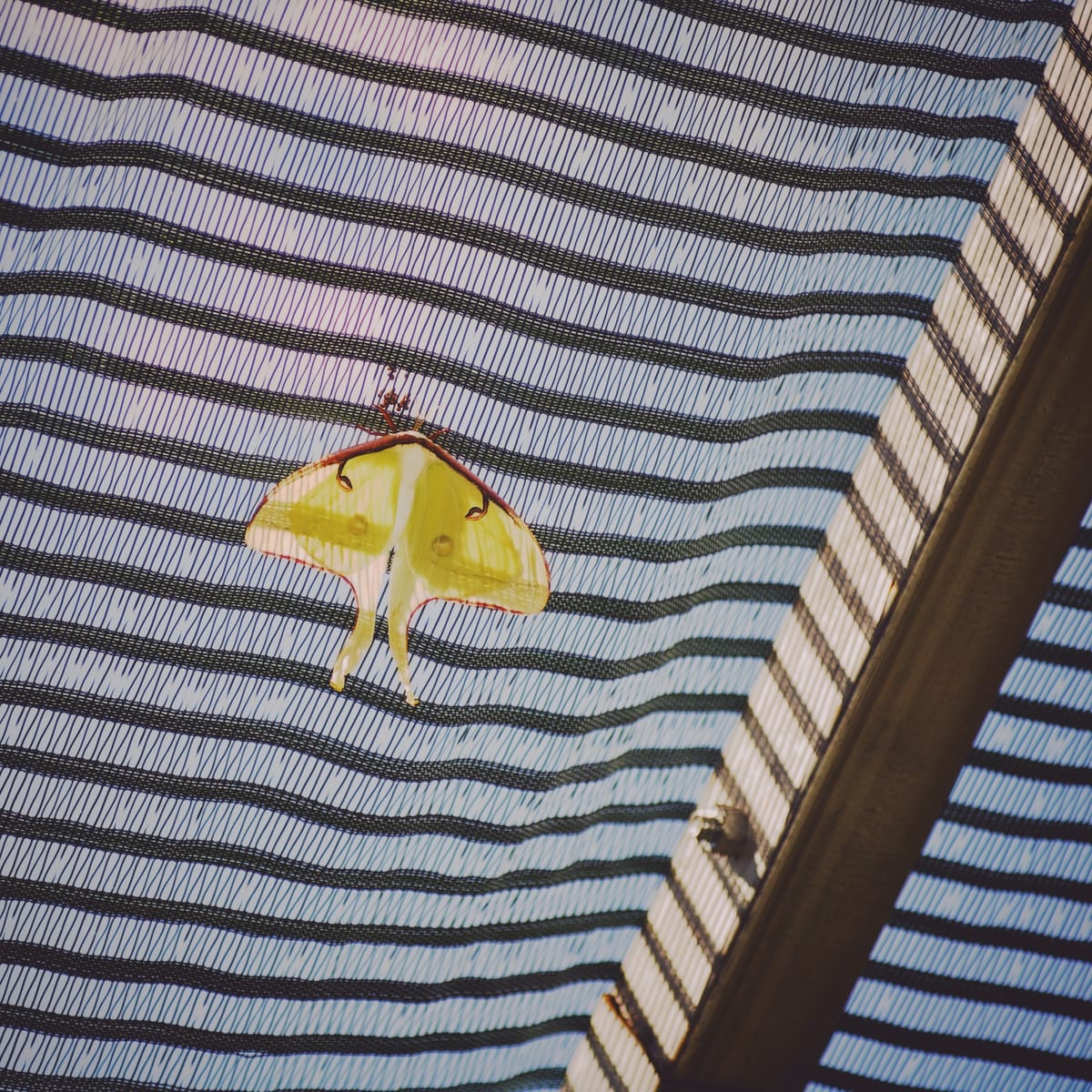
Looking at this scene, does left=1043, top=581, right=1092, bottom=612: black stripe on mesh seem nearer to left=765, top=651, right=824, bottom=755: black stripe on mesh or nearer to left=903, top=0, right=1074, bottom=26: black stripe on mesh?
left=765, top=651, right=824, bottom=755: black stripe on mesh

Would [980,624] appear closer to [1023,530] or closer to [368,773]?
[1023,530]

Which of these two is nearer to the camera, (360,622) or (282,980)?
(360,622)

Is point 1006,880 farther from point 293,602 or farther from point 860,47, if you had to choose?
point 860,47

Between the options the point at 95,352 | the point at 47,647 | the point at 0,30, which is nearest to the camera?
the point at 0,30

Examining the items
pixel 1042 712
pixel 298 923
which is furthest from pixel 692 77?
pixel 298 923

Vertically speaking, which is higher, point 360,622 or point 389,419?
point 389,419

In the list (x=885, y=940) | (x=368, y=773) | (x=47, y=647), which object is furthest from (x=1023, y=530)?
(x=47, y=647)
